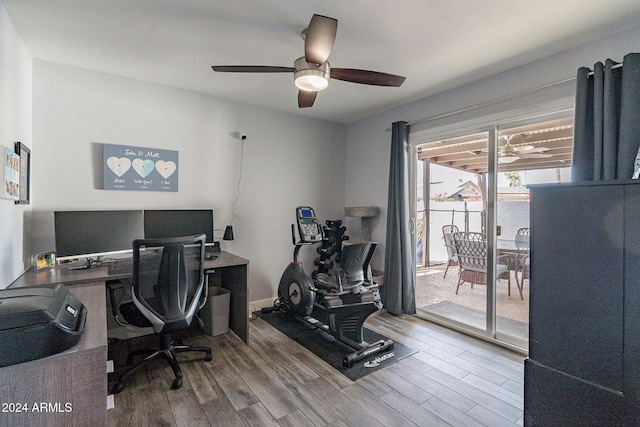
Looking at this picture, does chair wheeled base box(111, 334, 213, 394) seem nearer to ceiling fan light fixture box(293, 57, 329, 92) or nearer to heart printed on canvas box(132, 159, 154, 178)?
heart printed on canvas box(132, 159, 154, 178)

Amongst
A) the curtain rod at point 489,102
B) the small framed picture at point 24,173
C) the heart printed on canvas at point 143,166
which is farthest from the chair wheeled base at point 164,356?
the curtain rod at point 489,102

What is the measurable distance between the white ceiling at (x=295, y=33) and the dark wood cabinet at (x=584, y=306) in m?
1.18

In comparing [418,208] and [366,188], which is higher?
[366,188]

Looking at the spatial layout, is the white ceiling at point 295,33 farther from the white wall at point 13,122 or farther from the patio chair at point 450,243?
the patio chair at point 450,243

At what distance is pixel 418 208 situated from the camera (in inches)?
141

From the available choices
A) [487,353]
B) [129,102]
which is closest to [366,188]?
[487,353]

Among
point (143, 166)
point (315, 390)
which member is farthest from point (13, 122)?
point (315, 390)

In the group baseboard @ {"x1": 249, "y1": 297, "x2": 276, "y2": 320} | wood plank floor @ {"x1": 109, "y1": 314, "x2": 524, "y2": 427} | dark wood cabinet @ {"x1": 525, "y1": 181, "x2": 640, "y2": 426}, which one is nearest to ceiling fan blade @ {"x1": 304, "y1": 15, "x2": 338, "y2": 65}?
dark wood cabinet @ {"x1": 525, "y1": 181, "x2": 640, "y2": 426}

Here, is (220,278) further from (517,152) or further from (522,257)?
(517,152)

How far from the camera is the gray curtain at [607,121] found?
72.2 inches

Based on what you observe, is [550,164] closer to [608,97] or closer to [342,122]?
[608,97]

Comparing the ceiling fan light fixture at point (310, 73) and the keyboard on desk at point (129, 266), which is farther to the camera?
the keyboard on desk at point (129, 266)

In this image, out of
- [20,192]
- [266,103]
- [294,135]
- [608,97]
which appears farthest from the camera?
[294,135]

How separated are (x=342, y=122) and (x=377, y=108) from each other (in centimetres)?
70
